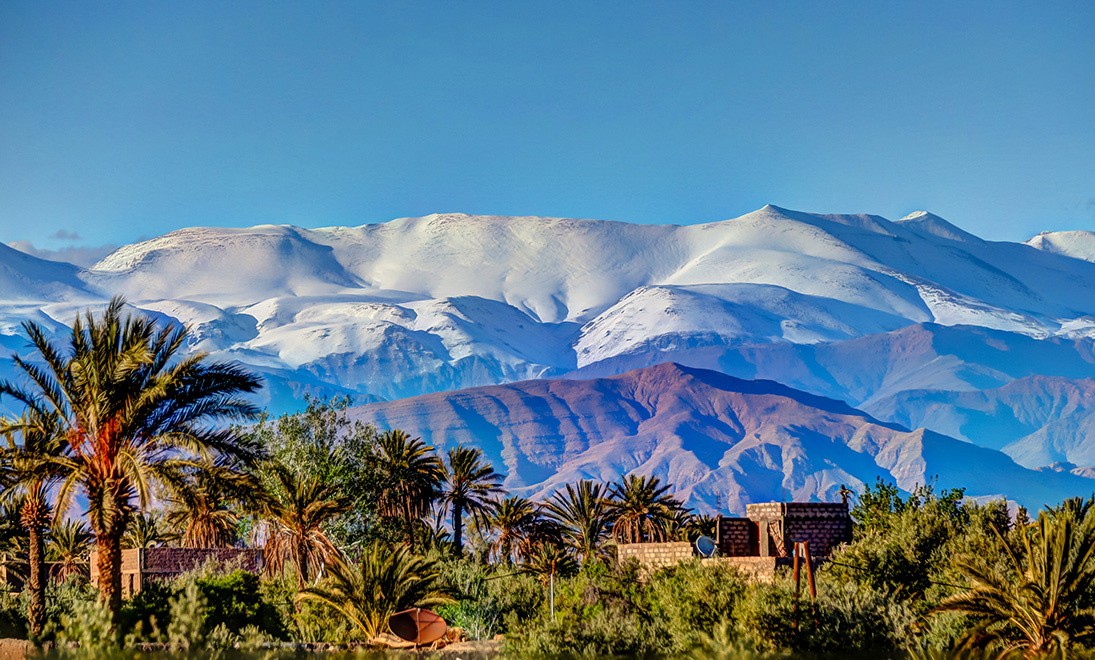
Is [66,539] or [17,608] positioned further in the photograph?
[66,539]

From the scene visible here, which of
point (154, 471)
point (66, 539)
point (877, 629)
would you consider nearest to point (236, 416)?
point (154, 471)

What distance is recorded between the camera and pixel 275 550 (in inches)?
2333

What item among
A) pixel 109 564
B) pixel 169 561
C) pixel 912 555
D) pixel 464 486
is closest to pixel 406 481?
pixel 464 486

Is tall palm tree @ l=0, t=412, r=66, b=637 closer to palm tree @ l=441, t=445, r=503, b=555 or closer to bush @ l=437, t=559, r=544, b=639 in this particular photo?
bush @ l=437, t=559, r=544, b=639

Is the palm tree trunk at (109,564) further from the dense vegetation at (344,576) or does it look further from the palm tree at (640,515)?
the palm tree at (640,515)

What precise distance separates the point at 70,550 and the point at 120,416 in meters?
43.3

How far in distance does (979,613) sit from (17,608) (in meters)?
29.3

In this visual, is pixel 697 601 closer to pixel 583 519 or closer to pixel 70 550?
pixel 70 550

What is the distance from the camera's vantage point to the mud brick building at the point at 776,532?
187 ft

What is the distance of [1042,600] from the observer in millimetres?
34094

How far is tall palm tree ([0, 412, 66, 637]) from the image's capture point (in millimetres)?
35688

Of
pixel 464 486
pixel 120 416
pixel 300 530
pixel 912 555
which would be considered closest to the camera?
pixel 120 416

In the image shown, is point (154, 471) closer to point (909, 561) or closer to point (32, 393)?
point (32, 393)

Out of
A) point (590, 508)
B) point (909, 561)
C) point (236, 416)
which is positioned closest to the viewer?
point (236, 416)
